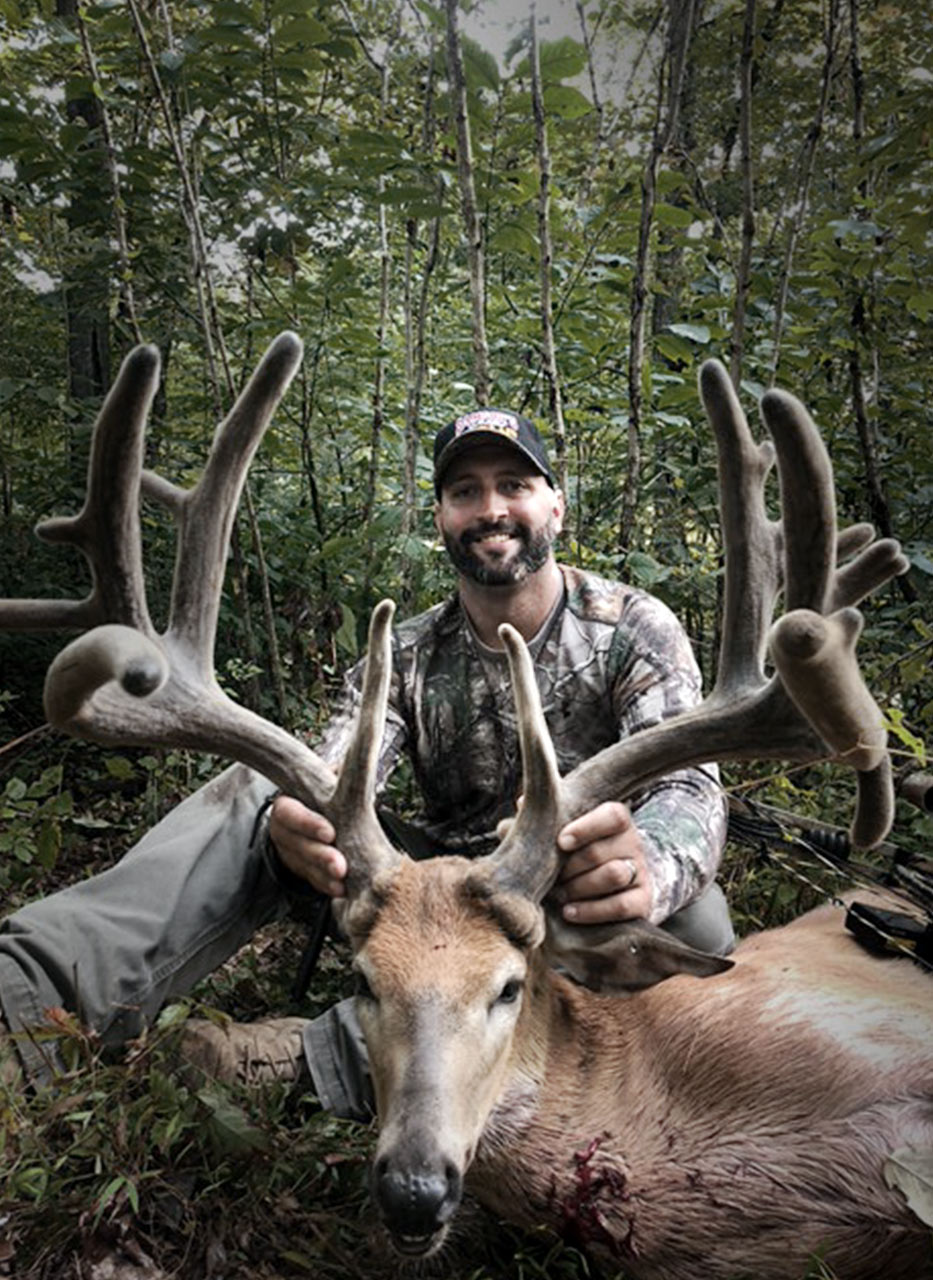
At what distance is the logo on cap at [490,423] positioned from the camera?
13.4 ft

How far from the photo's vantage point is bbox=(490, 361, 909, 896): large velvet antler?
91.6 inches

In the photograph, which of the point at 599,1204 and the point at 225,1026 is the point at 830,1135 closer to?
the point at 599,1204

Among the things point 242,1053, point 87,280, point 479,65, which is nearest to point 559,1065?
point 242,1053

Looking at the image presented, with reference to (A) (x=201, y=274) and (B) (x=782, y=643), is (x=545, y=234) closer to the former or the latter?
(A) (x=201, y=274)

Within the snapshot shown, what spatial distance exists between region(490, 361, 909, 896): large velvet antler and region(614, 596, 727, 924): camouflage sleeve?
0.35m

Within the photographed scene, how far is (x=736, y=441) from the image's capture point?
2.64 meters

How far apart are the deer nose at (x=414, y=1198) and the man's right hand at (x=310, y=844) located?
819mm

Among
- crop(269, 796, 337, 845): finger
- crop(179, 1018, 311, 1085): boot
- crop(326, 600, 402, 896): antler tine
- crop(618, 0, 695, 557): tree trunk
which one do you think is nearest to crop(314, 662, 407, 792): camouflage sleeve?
crop(269, 796, 337, 845): finger

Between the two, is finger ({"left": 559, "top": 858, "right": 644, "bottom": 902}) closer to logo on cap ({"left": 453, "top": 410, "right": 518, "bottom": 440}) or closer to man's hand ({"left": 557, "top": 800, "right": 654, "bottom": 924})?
man's hand ({"left": 557, "top": 800, "right": 654, "bottom": 924})

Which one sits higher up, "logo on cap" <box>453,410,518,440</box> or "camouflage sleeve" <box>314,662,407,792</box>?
"logo on cap" <box>453,410,518,440</box>

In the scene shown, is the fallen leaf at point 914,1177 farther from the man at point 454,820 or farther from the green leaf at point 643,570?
the green leaf at point 643,570

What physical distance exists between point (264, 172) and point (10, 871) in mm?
4264

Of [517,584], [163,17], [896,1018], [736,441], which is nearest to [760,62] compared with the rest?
[163,17]

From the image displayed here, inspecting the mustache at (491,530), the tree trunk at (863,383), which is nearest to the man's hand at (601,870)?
the mustache at (491,530)
